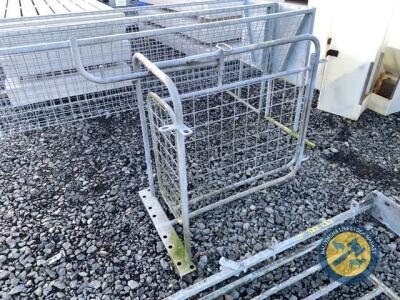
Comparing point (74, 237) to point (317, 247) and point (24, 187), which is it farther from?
point (317, 247)

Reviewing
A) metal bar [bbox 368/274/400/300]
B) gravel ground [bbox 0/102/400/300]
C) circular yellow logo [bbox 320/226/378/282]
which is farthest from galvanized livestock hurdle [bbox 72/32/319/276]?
metal bar [bbox 368/274/400/300]

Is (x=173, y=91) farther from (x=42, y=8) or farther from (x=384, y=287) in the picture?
(x=42, y=8)

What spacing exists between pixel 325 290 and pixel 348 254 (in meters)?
0.28

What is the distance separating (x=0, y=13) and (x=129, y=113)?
1.89m

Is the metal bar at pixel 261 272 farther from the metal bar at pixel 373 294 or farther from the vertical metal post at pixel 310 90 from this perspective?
the vertical metal post at pixel 310 90

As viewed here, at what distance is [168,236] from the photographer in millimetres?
2061

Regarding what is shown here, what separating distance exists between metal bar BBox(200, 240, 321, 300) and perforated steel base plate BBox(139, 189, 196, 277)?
23 centimetres

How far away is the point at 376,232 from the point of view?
2.10m

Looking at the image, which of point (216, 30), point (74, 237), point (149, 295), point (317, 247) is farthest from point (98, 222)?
point (216, 30)

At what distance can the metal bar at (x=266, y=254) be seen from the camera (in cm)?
166

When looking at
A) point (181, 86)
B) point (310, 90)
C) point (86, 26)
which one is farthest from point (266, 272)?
point (86, 26)

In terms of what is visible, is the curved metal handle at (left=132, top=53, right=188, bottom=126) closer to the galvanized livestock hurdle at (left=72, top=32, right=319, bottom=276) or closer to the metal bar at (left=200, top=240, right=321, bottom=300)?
the galvanized livestock hurdle at (left=72, top=32, right=319, bottom=276)

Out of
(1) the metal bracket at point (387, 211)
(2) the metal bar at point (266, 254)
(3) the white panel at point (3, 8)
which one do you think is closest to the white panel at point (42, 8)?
(3) the white panel at point (3, 8)

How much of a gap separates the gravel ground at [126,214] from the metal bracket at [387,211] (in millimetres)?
48
